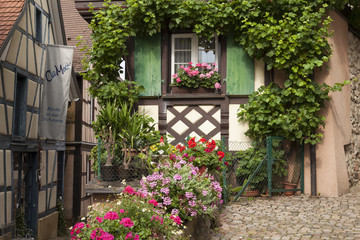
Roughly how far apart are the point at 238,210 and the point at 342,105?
168 inches

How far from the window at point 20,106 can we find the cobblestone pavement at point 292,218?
5.25 meters

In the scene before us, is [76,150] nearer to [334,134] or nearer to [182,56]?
[182,56]

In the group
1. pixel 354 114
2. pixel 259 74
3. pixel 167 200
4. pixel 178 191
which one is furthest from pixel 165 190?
pixel 354 114

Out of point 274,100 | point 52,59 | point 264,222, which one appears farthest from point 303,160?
point 52,59

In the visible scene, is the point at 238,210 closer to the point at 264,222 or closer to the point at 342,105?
the point at 264,222

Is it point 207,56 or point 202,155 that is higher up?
point 207,56

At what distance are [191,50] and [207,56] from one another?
0.41 meters

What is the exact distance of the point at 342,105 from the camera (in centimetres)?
1185

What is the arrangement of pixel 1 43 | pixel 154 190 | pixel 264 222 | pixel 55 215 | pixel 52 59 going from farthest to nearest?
1. pixel 55 215
2. pixel 52 59
3. pixel 1 43
4. pixel 264 222
5. pixel 154 190

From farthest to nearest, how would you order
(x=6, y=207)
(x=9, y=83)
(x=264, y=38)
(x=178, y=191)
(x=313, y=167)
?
(x=313, y=167)
(x=264, y=38)
(x=9, y=83)
(x=6, y=207)
(x=178, y=191)

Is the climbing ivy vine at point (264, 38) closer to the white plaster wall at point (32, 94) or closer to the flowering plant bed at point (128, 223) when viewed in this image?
the white plaster wall at point (32, 94)

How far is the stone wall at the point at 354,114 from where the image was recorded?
41.1 ft

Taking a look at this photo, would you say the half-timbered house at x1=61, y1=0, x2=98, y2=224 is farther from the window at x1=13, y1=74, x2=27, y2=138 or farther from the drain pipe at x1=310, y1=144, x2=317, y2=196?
the drain pipe at x1=310, y1=144, x2=317, y2=196

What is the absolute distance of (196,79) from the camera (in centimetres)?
1151
